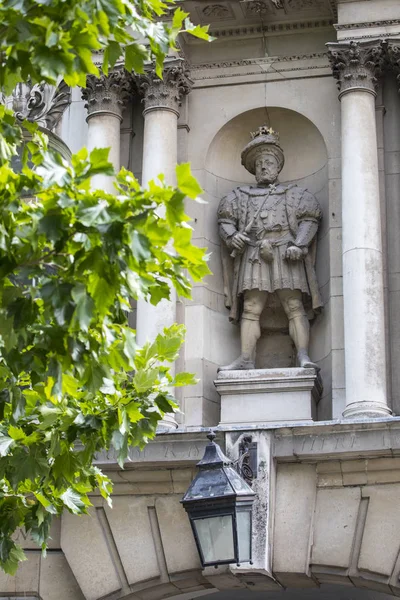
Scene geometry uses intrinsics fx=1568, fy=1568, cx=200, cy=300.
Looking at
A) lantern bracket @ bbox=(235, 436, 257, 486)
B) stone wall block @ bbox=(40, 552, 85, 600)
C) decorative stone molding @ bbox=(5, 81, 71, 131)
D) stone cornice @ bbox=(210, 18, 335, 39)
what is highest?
stone cornice @ bbox=(210, 18, 335, 39)

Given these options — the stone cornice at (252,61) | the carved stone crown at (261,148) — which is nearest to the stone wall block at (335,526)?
the carved stone crown at (261,148)

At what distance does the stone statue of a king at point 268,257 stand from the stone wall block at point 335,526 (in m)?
1.70

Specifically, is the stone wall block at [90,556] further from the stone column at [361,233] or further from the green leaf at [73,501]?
the green leaf at [73,501]

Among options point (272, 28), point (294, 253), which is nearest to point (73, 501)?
point (294, 253)

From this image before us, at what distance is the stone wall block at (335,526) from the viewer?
51.0ft

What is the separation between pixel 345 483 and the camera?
1571 cm

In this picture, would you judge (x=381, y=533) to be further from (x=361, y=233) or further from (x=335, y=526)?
(x=361, y=233)

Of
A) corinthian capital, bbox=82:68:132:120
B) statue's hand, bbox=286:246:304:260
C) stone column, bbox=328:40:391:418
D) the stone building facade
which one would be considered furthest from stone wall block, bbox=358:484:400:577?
corinthian capital, bbox=82:68:132:120

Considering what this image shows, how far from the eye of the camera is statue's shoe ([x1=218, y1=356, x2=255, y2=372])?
16.9m

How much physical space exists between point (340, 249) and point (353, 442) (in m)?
2.55

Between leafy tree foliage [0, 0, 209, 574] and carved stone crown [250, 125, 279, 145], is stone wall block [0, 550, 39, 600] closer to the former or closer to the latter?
carved stone crown [250, 125, 279, 145]

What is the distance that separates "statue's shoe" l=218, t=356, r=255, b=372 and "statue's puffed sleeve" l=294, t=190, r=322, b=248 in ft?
4.54

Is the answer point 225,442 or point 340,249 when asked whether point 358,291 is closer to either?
point 340,249

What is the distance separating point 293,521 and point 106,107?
5.45 meters
